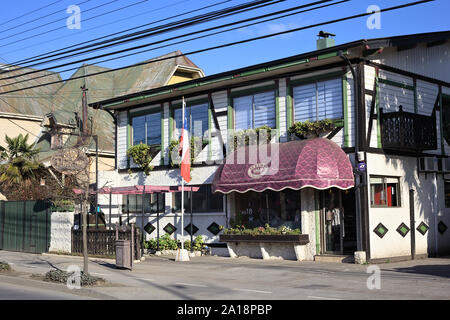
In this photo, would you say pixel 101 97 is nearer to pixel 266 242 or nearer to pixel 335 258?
pixel 266 242

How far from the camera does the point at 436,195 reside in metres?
22.6

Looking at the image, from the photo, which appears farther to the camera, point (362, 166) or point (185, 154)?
point (185, 154)

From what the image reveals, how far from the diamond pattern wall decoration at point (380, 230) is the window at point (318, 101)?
3892mm

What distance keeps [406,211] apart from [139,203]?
12.1m

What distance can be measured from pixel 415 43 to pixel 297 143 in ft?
18.5

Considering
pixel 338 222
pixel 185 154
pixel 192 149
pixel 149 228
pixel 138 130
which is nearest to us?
pixel 338 222

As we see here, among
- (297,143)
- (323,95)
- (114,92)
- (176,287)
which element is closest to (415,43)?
(323,95)

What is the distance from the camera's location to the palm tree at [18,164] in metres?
30.7

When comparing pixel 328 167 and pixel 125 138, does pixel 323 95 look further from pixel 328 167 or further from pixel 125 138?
pixel 125 138

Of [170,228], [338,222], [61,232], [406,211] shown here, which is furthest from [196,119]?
[406,211]

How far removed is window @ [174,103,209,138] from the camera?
24.6m

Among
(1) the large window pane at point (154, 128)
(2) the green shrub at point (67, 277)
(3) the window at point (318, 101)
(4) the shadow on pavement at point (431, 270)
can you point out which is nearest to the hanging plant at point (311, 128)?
(3) the window at point (318, 101)

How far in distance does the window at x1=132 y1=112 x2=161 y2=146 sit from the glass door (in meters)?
8.92

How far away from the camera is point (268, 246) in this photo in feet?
69.8
